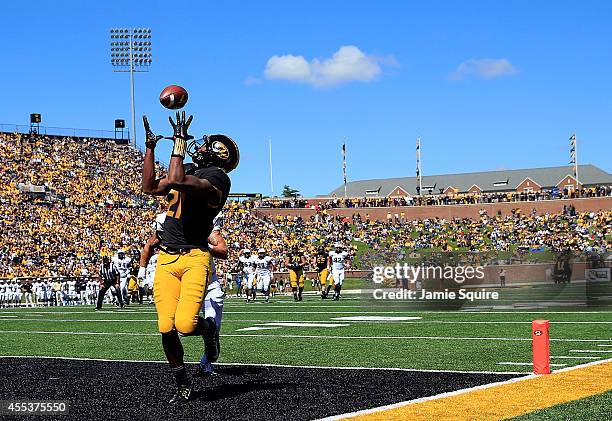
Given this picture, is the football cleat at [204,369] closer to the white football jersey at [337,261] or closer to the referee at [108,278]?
the referee at [108,278]

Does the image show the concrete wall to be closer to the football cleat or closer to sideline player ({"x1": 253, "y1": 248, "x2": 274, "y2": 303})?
sideline player ({"x1": 253, "y1": 248, "x2": 274, "y2": 303})

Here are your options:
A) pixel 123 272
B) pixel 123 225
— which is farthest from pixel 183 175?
pixel 123 225

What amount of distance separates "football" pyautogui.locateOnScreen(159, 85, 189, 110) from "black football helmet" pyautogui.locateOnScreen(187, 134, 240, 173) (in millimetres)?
397

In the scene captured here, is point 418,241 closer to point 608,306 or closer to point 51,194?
point 51,194

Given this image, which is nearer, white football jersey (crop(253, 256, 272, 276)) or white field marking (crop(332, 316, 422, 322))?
white field marking (crop(332, 316, 422, 322))

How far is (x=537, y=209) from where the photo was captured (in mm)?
57406

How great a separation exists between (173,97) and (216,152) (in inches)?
24.3

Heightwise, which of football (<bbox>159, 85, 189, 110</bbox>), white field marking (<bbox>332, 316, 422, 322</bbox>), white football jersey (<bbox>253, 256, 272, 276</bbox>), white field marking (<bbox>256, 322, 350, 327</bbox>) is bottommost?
white field marking (<bbox>332, 316, 422, 322</bbox>)

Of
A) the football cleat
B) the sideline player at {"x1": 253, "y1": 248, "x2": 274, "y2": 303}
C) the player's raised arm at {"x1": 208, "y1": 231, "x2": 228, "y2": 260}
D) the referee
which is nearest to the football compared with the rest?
the player's raised arm at {"x1": 208, "y1": 231, "x2": 228, "y2": 260}

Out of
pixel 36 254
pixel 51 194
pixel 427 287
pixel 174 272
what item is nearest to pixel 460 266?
pixel 427 287

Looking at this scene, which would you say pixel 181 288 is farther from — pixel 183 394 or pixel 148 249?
pixel 148 249

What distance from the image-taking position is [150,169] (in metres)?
7.19

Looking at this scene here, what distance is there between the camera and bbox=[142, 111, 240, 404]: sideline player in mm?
7008

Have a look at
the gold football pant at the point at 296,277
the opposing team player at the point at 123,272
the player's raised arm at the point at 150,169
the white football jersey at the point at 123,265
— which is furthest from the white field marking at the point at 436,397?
the white football jersey at the point at 123,265
